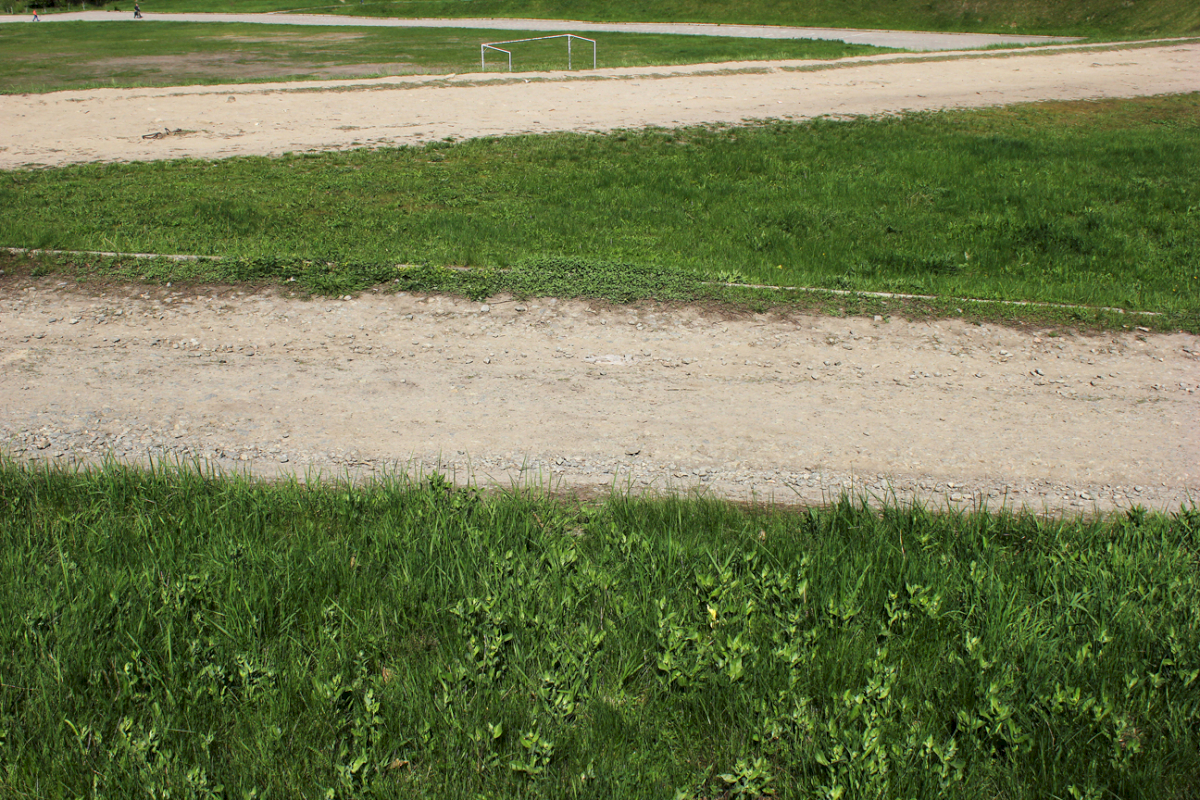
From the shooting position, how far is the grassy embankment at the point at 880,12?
3956 centimetres

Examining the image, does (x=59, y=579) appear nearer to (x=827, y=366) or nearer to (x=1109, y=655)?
(x=1109, y=655)

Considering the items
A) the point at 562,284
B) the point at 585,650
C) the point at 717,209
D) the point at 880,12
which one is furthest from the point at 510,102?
the point at 880,12

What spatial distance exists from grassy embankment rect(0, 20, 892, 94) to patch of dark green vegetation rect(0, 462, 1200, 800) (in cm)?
2126

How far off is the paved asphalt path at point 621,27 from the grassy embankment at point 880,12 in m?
2.77

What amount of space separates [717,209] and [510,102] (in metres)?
10.1

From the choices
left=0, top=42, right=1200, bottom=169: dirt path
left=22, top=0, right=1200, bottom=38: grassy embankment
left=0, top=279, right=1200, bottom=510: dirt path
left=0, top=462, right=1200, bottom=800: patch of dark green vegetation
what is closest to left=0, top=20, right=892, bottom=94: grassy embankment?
left=0, top=42, right=1200, bottom=169: dirt path

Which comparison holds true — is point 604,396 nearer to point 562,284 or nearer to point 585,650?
point 562,284

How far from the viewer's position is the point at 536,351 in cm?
645

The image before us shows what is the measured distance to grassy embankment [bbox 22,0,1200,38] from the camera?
39562 millimetres

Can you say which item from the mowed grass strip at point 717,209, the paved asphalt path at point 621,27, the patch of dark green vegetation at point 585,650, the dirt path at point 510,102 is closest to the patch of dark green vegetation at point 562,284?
the mowed grass strip at point 717,209

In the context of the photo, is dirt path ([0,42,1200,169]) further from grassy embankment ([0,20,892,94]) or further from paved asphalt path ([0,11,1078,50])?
paved asphalt path ([0,11,1078,50])

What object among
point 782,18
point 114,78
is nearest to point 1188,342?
point 114,78

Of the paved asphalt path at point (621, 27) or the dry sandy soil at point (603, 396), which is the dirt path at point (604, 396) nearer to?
the dry sandy soil at point (603, 396)

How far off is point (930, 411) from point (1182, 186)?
28.2 feet
